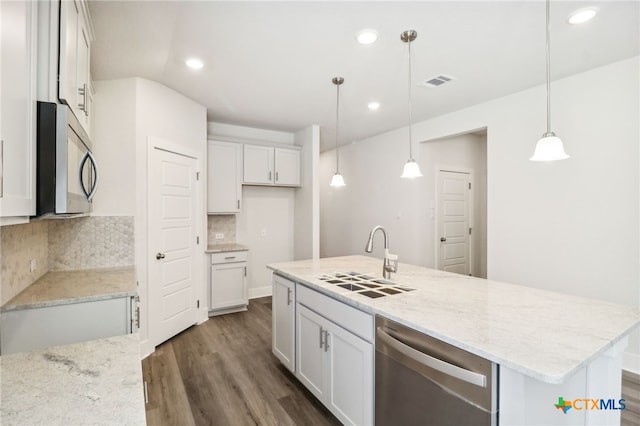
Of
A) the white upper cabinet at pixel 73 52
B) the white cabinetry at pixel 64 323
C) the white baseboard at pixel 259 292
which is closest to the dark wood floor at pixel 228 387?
the white cabinetry at pixel 64 323

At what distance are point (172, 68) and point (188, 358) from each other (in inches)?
106

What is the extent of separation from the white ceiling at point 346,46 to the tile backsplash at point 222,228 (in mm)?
1753

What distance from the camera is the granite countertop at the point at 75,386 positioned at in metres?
0.79

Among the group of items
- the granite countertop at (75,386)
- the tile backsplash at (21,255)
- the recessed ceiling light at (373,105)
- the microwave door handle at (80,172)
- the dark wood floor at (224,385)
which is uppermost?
the recessed ceiling light at (373,105)

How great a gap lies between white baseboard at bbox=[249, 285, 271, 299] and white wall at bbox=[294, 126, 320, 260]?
0.76m

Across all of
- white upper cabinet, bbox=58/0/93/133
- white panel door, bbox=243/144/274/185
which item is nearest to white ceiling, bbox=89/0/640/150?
white upper cabinet, bbox=58/0/93/133

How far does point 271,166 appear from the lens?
4734 mm

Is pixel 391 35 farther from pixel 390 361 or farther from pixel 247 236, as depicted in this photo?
pixel 247 236

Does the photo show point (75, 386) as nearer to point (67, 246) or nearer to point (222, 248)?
point (67, 246)

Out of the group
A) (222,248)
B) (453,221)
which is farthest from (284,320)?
(453,221)

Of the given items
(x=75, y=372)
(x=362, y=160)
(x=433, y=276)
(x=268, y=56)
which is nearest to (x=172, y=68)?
(x=268, y=56)

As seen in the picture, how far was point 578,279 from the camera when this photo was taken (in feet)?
9.67

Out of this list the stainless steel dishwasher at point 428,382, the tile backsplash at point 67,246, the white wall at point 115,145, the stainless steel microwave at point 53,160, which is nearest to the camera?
the stainless steel microwave at point 53,160

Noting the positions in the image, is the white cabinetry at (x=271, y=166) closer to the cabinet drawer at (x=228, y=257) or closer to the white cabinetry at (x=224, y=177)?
the white cabinetry at (x=224, y=177)
